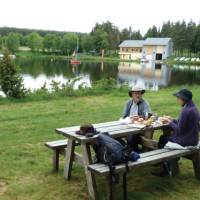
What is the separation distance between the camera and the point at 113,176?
161 inches

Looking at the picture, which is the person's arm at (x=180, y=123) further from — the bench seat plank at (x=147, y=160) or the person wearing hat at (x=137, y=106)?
the person wearing hat at (x=137, y=106)

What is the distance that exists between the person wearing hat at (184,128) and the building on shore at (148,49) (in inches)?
3486

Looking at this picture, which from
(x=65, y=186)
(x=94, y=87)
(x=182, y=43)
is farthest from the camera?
(x=182, y=43)

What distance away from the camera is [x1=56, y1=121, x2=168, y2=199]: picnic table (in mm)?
4328

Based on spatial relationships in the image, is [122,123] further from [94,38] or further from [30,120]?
[94,38]

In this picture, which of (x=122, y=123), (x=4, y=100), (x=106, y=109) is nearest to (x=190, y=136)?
(x=122, y=123)

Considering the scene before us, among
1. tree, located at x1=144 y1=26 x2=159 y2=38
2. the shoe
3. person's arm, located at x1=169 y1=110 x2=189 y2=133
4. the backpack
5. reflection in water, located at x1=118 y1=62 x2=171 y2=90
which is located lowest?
reflection in water, located at x1=118 y1=62 x2=171 y2=90

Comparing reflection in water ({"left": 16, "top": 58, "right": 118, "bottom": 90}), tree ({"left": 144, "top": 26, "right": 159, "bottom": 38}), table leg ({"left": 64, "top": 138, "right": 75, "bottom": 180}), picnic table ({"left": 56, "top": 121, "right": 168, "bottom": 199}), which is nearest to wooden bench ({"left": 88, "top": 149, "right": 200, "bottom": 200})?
picnic table ({"left": 56, "top": 121, "right": 168, "bottom": 199})

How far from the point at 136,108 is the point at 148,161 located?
1599 mm

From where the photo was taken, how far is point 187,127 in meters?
4.85

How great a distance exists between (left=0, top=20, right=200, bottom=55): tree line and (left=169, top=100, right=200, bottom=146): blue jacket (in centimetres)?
8490

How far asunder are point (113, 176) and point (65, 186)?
92 centimetres

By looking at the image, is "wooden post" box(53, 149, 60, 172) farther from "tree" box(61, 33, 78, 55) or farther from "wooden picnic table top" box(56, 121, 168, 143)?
"tree" box(61, 33, 78, 55)

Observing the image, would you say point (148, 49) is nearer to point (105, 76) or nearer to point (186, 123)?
point (105, 76)
